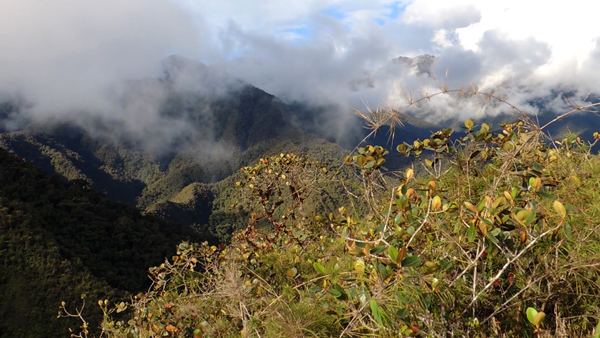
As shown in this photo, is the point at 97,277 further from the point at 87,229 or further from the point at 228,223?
the point at 228,223

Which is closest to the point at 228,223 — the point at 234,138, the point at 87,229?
the point at 87,229

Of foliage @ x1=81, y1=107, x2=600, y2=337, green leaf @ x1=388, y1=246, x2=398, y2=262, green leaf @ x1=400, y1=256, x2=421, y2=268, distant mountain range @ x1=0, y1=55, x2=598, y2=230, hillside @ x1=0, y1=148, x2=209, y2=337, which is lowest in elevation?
distant mountain range @ x1=0, y1=55, x2=598, y2=230

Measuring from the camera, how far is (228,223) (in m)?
74.9

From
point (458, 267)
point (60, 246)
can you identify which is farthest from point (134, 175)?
point (458, 267)

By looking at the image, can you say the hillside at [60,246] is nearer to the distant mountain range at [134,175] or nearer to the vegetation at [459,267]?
the distant mountain range at [134,175]

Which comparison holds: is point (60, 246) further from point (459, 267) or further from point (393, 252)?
point (393, 252)

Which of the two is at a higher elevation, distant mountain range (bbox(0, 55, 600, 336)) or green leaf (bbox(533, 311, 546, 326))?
green leaf (bbox(533, 311, 546, 326))

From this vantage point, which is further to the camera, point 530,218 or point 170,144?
point 170,144

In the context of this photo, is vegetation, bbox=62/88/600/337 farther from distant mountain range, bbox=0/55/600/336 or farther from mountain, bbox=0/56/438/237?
mountain, bbox=0/56/438/237

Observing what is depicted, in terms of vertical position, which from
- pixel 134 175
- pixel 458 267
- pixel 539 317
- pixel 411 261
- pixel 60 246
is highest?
pixel 411 261

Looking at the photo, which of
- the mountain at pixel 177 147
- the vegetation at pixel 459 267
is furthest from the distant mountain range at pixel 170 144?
the vegetation at pixel 459 267

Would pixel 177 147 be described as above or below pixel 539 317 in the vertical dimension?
below

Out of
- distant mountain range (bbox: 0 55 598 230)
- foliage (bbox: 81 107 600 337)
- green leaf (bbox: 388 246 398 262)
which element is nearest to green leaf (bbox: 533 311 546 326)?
foliage (bbox: 81 107 600 337)

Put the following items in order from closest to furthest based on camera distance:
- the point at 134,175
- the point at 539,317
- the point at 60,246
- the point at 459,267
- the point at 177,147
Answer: the point at 539,317 < the point at 459,267 < the point at 60,246 < the point at 134,175 < the point at 177,147
